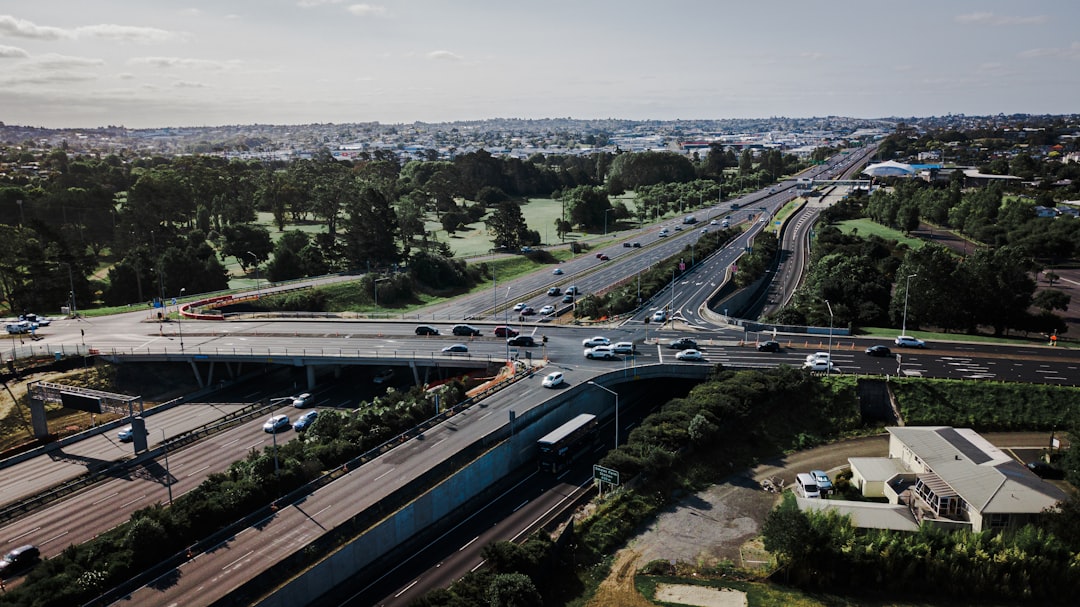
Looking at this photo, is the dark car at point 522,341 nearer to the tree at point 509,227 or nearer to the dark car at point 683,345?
the dark car at point 683,345

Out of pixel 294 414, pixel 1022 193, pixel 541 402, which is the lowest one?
pixel 294 414

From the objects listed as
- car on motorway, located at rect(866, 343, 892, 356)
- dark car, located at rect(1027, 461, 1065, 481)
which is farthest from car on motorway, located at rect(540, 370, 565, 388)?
dark car, located at rect(1027, 461, 1065, 481)

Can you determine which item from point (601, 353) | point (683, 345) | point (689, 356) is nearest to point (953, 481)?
point (689, 356)

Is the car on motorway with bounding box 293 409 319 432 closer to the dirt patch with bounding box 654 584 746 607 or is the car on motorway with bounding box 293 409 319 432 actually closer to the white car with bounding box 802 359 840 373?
the dirt patch with bounding box 654 584 746 607

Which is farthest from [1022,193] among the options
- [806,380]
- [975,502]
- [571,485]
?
[571,485]

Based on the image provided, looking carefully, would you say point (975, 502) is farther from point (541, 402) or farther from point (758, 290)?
point (758, 290)

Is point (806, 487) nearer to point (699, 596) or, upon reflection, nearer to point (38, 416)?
point (699, 596)
